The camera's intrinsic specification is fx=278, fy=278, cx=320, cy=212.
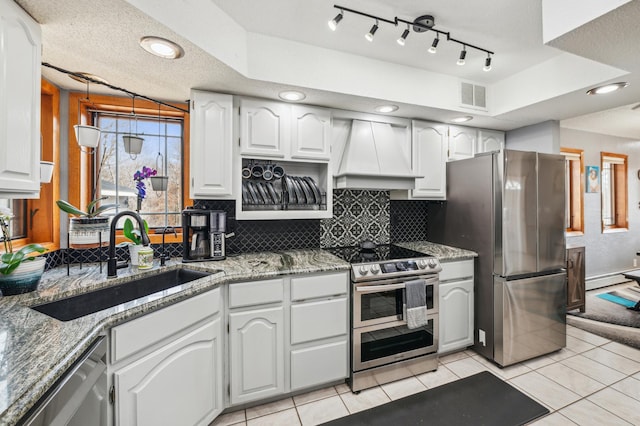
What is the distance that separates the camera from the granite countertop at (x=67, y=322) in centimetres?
74

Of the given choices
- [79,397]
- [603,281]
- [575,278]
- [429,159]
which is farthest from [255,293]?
[603,281]

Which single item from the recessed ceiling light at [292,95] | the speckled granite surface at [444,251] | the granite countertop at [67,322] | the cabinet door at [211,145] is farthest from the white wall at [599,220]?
the cabinet door at [211,145]

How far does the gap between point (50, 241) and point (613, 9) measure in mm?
3541

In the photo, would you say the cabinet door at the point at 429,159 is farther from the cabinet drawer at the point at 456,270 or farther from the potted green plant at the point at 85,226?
the potted green plant at the point at 85,226

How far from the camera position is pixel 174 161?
2.50 meters

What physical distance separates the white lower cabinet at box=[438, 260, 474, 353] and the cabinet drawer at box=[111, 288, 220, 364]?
1.90 m

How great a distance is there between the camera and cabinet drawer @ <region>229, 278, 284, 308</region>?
1837 millimetres

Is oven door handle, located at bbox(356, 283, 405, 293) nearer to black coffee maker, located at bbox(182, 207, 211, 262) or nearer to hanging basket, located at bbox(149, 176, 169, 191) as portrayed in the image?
black coffee maker, located at bbox(182, 207, 211, 262)

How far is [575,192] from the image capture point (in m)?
4.41

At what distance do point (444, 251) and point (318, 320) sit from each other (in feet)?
4.59

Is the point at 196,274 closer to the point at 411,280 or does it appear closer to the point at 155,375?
the point at 155,375

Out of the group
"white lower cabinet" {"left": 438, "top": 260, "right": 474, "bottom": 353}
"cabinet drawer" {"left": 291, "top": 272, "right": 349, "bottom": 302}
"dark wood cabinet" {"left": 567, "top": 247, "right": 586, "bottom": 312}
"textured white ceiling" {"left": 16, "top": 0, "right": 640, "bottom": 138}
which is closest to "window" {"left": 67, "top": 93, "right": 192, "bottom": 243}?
"textured white ceiling" {"left": 16, "top": 0, "right": 640, "bottom": 138}

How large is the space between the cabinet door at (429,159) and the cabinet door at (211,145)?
1795 millimetres

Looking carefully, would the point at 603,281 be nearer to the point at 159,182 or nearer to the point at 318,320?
the point at 318,320
